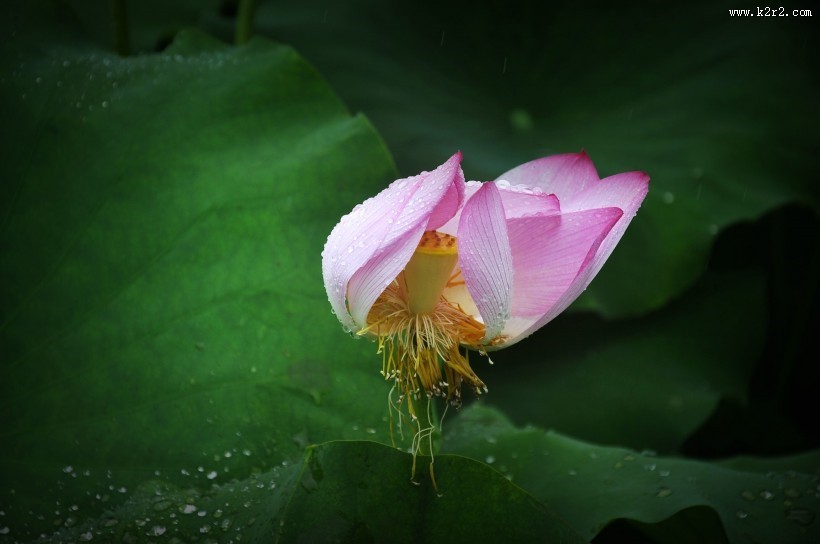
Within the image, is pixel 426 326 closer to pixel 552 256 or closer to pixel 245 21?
pixel 552 256

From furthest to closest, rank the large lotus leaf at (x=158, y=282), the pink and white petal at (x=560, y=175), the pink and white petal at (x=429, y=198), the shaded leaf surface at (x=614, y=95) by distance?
the shaded leaf surface at (x=614, y=95) → the large lotus leaf at (x=158, y=282) → the pink and white petal at (x=560, y=175) → the pink and white petal at (x=429, y=198)

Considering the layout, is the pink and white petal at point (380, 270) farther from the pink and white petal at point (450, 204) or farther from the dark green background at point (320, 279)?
the dark green background at point (320, 279)

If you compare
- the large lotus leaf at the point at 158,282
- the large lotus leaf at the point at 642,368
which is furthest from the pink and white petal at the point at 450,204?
the large lotus leaf at the point at 642,368

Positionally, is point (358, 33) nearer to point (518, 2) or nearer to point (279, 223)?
point (518, 2)

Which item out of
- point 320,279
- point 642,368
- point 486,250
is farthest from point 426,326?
point 642,368

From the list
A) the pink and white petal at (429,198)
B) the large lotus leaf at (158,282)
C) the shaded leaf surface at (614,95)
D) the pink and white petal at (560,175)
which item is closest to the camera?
the pink and white petal at (429,198)

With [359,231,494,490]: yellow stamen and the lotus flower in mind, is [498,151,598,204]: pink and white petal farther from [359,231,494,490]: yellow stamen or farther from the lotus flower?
[359,231,494,490]: yellow stamen

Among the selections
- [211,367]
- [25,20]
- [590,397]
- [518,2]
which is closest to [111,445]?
[211,367]
